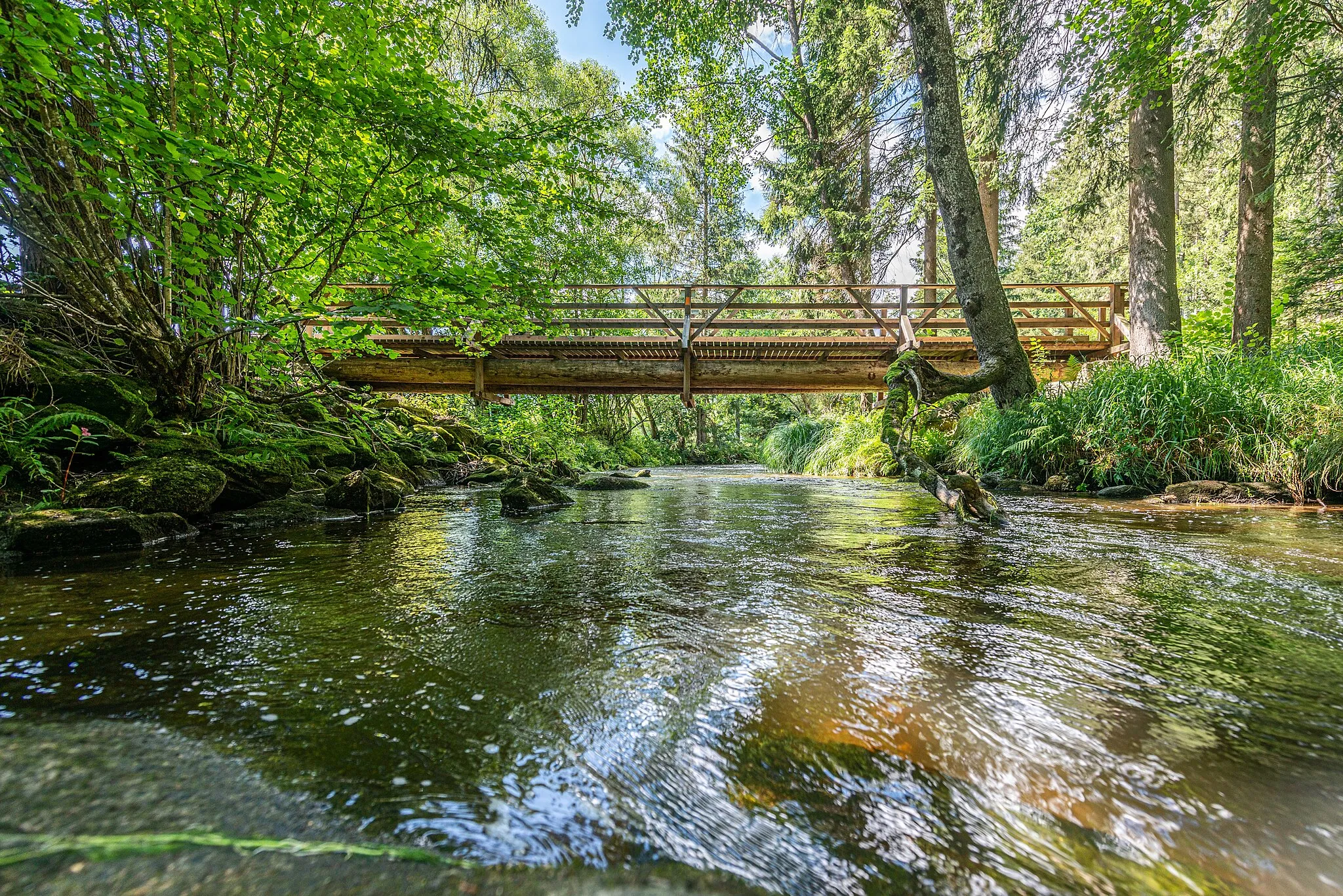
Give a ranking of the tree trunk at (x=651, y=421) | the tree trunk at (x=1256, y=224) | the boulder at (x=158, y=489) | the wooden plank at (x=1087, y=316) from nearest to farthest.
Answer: the boulder at (x=158, y=489) → the tree trunk at (x=1256, y=224) → the wooden plank at (x=1087, y=316) → the tree trunk at (x=651, y=421)

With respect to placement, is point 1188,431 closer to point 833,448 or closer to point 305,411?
point 833,448

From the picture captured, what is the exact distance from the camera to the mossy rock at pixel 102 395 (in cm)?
342

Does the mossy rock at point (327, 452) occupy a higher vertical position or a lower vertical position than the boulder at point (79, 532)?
Result: higher

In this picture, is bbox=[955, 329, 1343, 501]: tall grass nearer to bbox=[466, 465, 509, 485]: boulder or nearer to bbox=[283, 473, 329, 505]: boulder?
→ bbox=[466, 465, 509, 485]: boulder

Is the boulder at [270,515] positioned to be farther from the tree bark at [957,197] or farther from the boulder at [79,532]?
the tree bark at [957,197]

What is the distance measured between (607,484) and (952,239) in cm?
549

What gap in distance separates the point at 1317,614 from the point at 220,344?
261 inches

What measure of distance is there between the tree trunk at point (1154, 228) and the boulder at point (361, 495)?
9.13m

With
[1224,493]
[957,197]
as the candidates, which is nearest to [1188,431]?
[1224,493]

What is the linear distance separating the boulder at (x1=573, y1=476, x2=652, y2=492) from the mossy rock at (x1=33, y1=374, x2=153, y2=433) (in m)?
4.54

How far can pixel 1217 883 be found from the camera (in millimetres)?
729

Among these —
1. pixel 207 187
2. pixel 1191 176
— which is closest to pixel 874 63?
pixel 207 187

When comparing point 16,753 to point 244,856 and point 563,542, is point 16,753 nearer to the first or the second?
point 244,856

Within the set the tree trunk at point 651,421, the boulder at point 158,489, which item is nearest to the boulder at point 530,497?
the boulder at point 158,489
